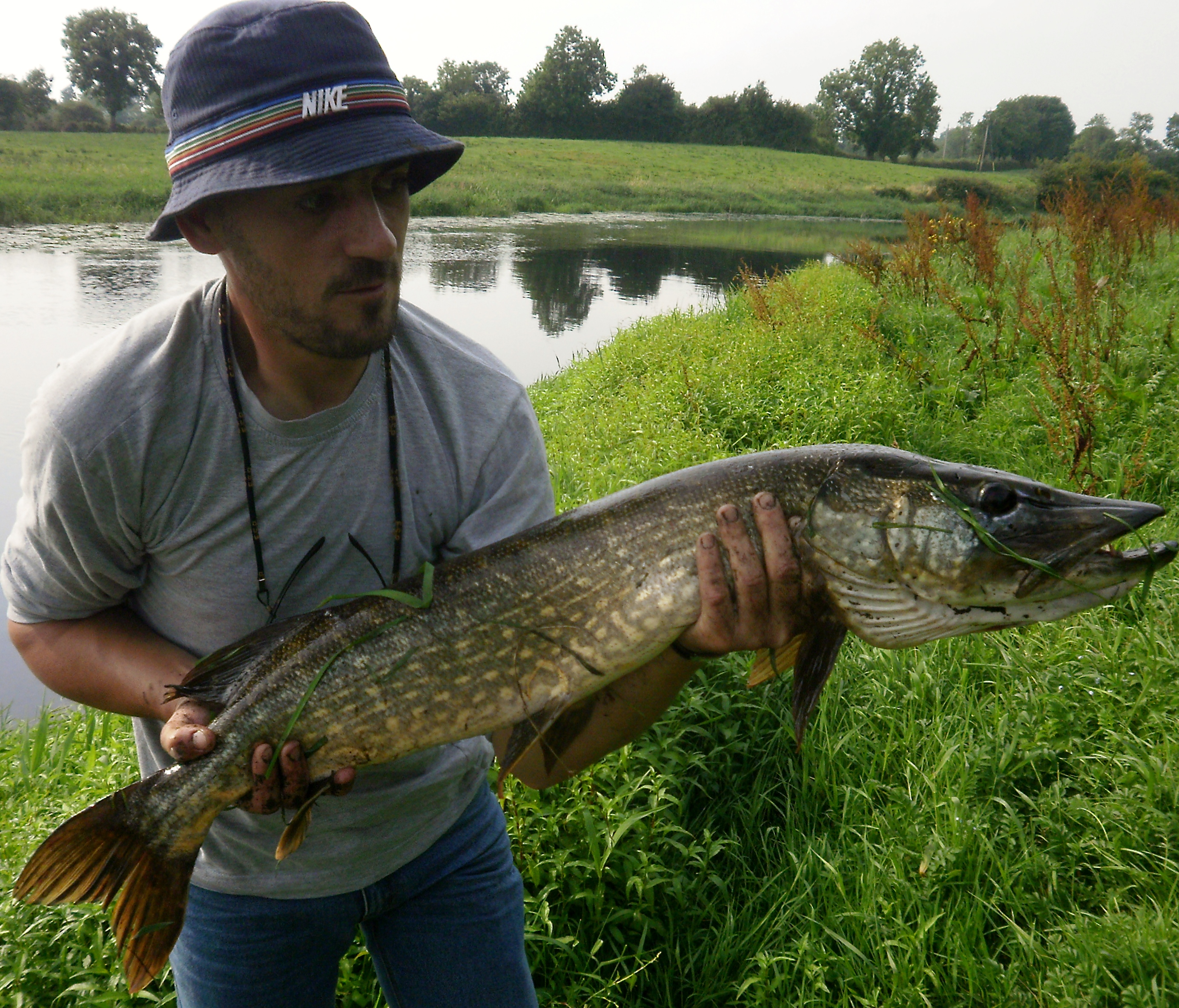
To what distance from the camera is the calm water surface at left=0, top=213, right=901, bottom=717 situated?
26.8 ft

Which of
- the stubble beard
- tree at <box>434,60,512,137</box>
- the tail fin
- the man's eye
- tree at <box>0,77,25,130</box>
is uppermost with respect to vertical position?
tree at <box>434,60,512,137</box>

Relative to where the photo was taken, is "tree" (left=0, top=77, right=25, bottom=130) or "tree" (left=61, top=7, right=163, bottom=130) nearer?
"tree" (left=0, top=77, right=25, bottom=130)

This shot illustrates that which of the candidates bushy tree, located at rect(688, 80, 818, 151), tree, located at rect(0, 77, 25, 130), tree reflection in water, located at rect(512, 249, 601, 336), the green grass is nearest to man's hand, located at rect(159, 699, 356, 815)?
tree reflection in water, located at rect(512, 249, 601, 336)

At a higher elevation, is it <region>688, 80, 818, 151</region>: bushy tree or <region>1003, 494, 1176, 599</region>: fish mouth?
<region>688, 80, 818, 151</region>: bushy tree

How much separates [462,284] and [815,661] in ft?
45.1

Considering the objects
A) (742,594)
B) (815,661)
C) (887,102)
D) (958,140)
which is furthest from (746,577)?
(958,140)

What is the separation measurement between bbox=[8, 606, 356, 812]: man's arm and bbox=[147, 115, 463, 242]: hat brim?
83 centimetres

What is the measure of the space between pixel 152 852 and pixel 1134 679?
292cm

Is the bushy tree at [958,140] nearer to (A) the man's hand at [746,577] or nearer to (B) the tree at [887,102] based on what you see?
(B) the tree at [887,102]

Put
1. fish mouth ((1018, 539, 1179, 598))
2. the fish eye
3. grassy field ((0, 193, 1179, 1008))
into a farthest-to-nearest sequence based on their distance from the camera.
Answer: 1. grassy field ((0, 193, 1179, 1008))
2. the fish eye
3. fish mouth ((1018, 539, 1179, 598))

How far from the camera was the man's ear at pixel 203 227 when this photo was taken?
164cm

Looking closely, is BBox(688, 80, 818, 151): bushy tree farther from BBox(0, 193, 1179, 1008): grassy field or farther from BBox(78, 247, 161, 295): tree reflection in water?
BBox(0, 193, 1179, 1008): grassy field

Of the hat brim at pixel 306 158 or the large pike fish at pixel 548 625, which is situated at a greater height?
the hat brim at pixel 306 158

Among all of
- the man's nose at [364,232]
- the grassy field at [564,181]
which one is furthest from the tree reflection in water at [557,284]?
the man's nose at [364,232]
